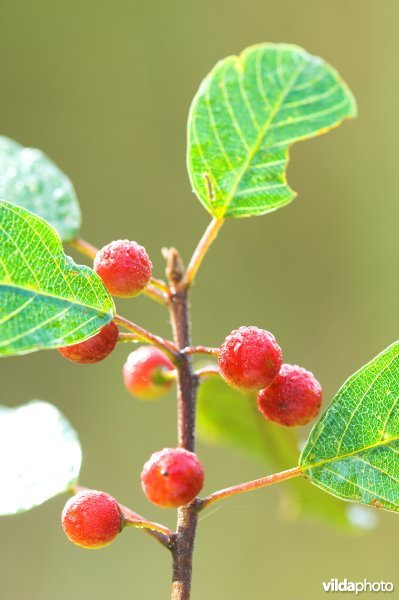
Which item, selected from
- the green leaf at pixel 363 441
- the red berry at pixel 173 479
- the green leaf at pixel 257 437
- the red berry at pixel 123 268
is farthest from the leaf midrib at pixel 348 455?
the green leaf at pixel 257 437

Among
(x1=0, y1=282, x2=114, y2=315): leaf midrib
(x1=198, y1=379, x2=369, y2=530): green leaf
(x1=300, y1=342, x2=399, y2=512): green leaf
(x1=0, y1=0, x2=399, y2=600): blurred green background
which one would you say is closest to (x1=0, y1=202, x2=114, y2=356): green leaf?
(x1=0, y1=282, x2=114, y2=315): leaf midrib

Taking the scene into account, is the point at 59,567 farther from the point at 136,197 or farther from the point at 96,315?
the point at 96,315

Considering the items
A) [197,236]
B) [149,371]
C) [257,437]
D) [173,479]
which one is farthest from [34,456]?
[197,236]

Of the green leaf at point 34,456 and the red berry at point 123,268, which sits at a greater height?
the red berry at point 123,268

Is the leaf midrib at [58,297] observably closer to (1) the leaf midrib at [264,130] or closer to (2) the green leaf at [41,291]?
(2) the green leaf at [41,291]

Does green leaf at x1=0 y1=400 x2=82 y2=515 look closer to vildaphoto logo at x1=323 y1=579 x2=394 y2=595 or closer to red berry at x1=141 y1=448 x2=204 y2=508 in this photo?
red berry at x1=141 y1=448 x2=204 y2=508

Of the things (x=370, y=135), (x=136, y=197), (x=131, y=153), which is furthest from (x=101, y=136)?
(x=370, y=135)

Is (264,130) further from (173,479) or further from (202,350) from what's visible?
(173,479)
